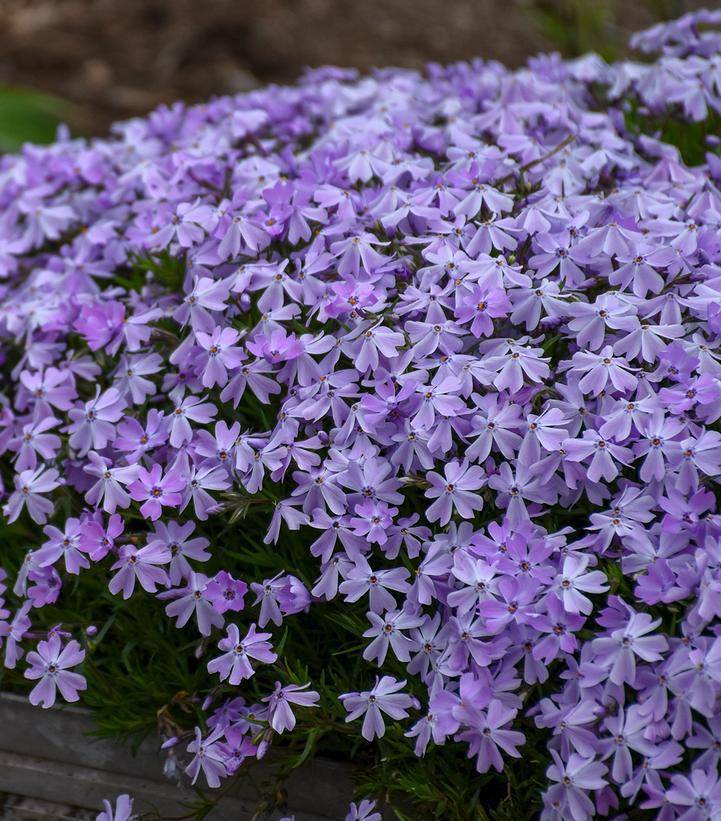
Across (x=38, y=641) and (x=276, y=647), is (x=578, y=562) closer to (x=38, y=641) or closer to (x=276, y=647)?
(x=276, y=647)

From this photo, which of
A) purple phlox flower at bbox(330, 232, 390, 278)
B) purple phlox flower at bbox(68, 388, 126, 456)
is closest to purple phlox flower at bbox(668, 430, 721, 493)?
purple phlox flower at bbox(330, 232, 390, 278)

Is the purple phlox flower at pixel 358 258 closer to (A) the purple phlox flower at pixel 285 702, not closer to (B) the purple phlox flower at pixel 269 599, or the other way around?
(B) the purple phlox flower at pixel 269 599

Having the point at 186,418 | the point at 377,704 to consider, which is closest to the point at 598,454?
the point at 377,704

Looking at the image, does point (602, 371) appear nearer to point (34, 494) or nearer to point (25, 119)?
point (34, 494)

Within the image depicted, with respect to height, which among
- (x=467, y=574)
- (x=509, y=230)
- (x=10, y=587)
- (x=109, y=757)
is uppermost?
(x=509, y=230)

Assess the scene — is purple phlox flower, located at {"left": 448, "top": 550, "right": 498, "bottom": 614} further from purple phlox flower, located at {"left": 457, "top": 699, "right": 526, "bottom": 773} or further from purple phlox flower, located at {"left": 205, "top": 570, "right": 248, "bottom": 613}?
purple phlox flower, located at {"left": 205, "top": 570, "right": 248, "bottom": 613}

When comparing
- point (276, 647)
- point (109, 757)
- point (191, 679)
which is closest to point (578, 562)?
point (276, 647)

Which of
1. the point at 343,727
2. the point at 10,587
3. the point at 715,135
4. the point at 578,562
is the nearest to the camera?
the point at 578,562

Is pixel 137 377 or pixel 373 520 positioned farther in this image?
pixel 137 377
